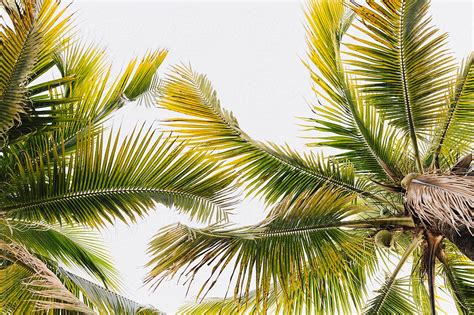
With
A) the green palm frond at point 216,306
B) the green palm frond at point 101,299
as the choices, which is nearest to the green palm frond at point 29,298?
the green palm frond at point 101,299

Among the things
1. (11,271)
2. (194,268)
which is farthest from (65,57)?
(194,268)

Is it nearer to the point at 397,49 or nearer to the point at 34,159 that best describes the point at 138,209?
the point at 34,159

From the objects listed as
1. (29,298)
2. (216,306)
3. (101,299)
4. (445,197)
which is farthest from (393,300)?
(29,298)

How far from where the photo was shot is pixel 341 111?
6.06 metres

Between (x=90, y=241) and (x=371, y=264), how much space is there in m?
2.82

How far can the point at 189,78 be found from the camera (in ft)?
19.9

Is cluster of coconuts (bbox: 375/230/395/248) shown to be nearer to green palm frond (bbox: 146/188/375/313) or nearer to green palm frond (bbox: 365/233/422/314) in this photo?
green palm frond (bbox: 146/188/375/313)

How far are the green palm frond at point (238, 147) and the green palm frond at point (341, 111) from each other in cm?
30

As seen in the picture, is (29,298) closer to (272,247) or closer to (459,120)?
(272,247)

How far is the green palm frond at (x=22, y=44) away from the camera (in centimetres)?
434

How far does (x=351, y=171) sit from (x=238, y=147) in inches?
41.3

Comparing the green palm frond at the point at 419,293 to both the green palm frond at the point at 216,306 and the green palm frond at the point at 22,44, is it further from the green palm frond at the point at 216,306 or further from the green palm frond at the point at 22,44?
the green palm frond at the point at 22,44

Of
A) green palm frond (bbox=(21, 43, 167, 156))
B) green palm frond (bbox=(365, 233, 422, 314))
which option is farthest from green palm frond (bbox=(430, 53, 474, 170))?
green palm frond (bbox=(21, 43, 167, 156))

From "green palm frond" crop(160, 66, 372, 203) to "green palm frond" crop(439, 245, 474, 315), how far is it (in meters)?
→ 1.16
